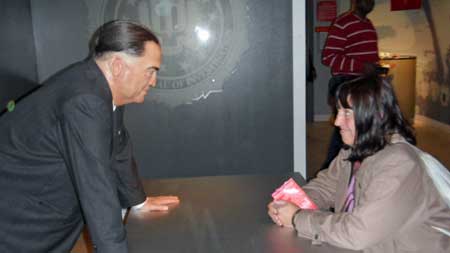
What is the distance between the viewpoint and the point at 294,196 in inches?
67.8

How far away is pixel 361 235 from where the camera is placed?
55.5 inches

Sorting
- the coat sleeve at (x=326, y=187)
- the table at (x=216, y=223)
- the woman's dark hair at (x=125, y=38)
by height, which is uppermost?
the woman's dark hair at (x=125, y=38)

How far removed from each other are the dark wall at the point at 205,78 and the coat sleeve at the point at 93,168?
2.21m

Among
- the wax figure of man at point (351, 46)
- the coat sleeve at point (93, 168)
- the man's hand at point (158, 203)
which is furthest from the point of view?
the wax figure of man at point (351, 46)

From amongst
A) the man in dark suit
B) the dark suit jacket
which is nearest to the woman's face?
the man in dark suit

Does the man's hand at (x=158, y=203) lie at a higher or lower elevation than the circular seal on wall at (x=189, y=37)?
lower

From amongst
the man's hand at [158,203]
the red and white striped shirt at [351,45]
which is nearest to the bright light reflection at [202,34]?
the red and white striped shirt at [351,45]

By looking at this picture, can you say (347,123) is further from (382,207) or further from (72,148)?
(72,148)

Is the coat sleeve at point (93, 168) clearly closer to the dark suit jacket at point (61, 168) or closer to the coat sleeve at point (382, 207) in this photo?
the dark suit jacket at point (61, 168)

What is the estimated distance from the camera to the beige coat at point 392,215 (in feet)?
4.63

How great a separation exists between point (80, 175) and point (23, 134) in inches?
11.5

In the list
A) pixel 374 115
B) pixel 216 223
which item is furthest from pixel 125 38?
pixel 374 115

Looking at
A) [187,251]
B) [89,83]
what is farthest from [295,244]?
[89,83]

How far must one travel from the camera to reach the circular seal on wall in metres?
3.40
